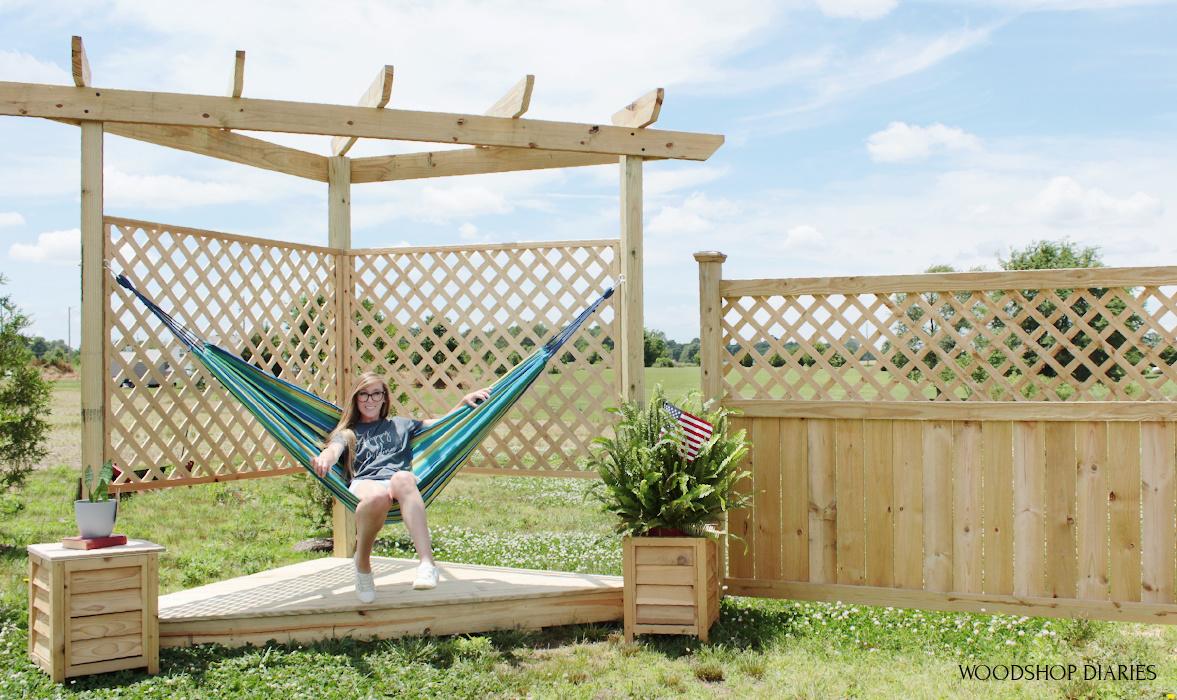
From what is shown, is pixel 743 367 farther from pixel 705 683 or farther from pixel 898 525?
pixel 705 683

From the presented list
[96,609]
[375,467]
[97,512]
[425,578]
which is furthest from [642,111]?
[96,609]

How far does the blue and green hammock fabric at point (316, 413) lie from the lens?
3766 millimetres

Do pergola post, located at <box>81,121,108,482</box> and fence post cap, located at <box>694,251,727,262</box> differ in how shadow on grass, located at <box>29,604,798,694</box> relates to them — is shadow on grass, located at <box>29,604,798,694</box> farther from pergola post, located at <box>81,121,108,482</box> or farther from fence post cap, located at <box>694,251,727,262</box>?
fence post cap, located at <box>694,251,727,262</box>

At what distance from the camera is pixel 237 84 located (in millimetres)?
3803

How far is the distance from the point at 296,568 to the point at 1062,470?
11.8 ft

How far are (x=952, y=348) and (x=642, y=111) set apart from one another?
1795 millimetres

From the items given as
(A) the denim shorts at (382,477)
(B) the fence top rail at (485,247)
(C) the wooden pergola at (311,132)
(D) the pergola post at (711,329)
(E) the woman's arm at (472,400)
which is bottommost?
(A) the denim shorts at (382,477)

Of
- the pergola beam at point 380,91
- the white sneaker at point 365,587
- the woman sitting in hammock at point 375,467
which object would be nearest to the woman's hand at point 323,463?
the woman sitting in hammock at point 375,467

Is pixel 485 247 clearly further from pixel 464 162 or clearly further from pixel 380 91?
pixel 380 91

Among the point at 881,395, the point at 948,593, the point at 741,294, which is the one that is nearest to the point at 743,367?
the point at 741,294

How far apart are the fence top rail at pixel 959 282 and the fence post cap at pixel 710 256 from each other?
108 mm

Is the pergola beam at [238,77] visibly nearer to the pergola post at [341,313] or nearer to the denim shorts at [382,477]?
the pergola post at [341,313]

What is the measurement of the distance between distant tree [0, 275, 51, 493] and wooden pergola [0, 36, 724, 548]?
2441 millimetres

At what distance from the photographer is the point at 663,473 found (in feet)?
12.2
